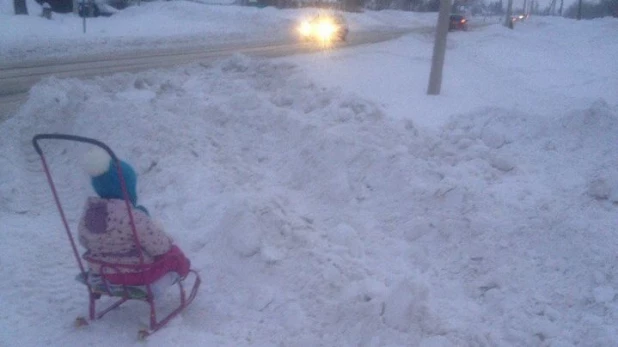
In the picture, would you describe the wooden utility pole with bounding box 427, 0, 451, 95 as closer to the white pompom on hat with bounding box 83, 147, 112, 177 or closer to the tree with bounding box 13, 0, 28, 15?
the white pompom on hat with bounding box 83, 147, 112, 177

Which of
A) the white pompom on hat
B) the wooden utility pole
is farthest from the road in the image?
the wooden utility pole

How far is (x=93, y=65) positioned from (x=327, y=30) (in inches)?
594

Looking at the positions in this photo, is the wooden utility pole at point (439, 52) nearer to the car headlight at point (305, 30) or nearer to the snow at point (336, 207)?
the snow at point (336, 207)

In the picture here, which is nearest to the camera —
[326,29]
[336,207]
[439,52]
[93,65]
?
[336,207]

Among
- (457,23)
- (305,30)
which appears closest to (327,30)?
(305,30)

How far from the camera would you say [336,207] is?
6316mm

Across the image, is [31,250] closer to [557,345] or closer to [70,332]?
[70,332]

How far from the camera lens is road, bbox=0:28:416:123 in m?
11.6

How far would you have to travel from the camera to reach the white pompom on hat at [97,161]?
3.62 m

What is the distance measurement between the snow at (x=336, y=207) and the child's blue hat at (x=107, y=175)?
3.31 feet

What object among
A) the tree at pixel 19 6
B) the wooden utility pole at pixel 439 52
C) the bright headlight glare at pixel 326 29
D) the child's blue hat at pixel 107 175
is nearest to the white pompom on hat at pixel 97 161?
the child's blue hat at pixel 107 175

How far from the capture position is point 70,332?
4.08 m

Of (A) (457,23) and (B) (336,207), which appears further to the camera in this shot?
(A) (457,23)

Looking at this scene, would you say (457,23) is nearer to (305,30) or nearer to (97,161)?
(305,30)
